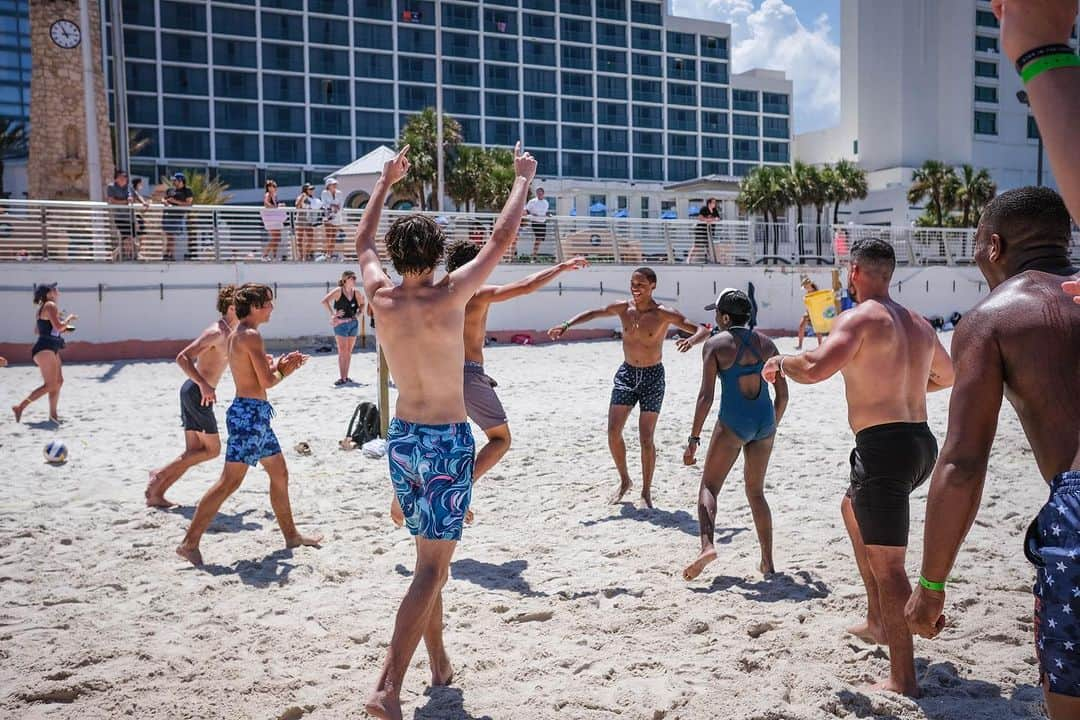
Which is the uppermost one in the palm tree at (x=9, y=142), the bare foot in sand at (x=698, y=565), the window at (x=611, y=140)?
the window at (x=611, y=140)

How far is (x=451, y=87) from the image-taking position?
6762 centimetres

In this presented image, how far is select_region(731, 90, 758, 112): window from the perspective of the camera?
7906 cm

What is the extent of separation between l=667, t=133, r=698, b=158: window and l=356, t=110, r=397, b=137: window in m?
23.5

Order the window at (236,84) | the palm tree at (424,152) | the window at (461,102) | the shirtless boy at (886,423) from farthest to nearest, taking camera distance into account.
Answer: the window at (461,102), the window at (236,84), the palm tree at (424,152), the shirtless boy at (886,423)

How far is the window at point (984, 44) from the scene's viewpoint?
5941cm

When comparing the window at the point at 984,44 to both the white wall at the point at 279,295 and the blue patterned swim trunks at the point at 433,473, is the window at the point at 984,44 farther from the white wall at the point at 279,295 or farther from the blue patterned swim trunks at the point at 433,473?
the blue patterned swim trunks at the point at 433,473

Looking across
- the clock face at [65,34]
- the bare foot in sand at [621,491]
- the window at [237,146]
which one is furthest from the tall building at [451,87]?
the bare foot in sand at [621,491]

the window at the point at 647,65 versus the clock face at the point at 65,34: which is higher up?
the window at the point at 647,65

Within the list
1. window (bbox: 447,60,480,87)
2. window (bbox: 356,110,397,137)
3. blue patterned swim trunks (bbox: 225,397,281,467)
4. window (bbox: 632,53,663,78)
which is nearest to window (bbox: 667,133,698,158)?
window (bbox: 632,53,663,78)

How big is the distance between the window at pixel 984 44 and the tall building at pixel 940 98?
0.21ft

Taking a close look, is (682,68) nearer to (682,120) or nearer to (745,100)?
(682,120)

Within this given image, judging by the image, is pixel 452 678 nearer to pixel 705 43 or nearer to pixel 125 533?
pixel 125 533

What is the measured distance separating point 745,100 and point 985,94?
23.7m

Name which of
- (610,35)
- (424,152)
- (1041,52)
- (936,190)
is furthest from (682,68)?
(1041,52)
